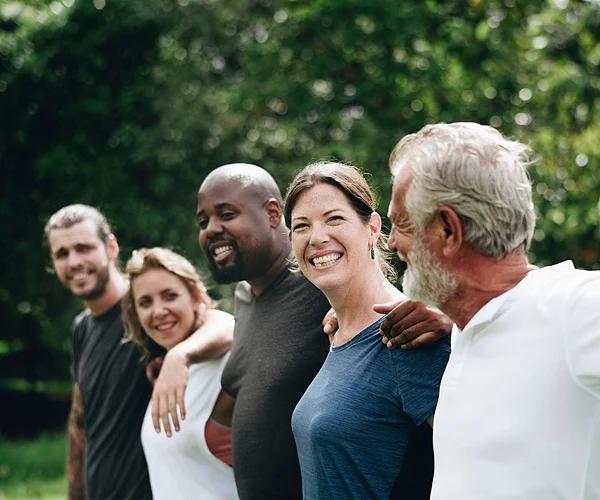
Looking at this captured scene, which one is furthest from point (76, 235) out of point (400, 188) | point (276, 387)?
point (400, 188)

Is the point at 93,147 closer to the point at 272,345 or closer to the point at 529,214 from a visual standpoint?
the point at 272,345

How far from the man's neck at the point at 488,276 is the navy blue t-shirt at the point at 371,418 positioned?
38cm

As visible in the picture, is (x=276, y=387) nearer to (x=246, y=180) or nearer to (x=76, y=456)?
(x=246, y=180)

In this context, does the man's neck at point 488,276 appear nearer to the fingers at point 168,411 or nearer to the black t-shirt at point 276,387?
the black t-shirt at point 276,387

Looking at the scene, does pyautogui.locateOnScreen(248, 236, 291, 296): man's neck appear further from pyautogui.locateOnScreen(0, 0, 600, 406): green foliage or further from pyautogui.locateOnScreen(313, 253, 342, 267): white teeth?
pyautogui.locateOnScreen(0, 0, 600, 406): green foliage

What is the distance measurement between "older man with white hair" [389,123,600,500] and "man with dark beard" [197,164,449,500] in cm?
107

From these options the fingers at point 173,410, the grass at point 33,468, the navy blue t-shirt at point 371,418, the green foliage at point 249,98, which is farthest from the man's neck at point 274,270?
the grass at point 33,468

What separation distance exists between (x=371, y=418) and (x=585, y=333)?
784 mm

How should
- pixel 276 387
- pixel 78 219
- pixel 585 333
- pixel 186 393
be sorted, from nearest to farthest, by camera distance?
pixel 585 333
pixel 276 387
pixel 186 393
pixel 78 219

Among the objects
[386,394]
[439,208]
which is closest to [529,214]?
[439,208]

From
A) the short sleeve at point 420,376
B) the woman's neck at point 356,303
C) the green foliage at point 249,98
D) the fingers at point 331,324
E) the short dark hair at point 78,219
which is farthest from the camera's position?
the green foliage at point 249,98

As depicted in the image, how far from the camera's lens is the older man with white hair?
1972mm

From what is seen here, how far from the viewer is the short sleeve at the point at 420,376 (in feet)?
8.18

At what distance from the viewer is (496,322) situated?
2.11 metres
